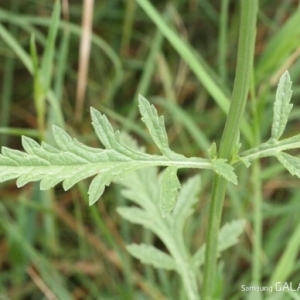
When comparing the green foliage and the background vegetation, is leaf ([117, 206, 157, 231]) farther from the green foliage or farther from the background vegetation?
the green foliage

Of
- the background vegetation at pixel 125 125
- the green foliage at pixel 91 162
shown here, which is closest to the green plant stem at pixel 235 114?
the green foliage at pixel 91 162

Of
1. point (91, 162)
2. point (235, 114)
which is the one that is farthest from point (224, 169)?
point (91, 162)

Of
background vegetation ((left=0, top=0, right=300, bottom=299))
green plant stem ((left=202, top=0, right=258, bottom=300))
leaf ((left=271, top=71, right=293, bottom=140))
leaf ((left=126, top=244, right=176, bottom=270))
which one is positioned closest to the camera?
green plant stem ((left=202, top=0, right=258, bottom=300))

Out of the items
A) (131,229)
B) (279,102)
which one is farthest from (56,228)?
(279,102)

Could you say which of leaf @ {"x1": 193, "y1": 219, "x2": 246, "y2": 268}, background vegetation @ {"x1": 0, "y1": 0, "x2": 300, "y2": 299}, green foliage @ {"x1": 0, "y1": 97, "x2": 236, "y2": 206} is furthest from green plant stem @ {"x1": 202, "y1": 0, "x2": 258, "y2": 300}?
background vegetation @ {"x1": 0, "y1": 0, "x2": 300, "y2": 299}

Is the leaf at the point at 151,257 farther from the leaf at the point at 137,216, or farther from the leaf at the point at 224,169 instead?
the leaf at the point at 224,169

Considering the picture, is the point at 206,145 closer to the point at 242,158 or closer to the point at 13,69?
the point at 242,158
